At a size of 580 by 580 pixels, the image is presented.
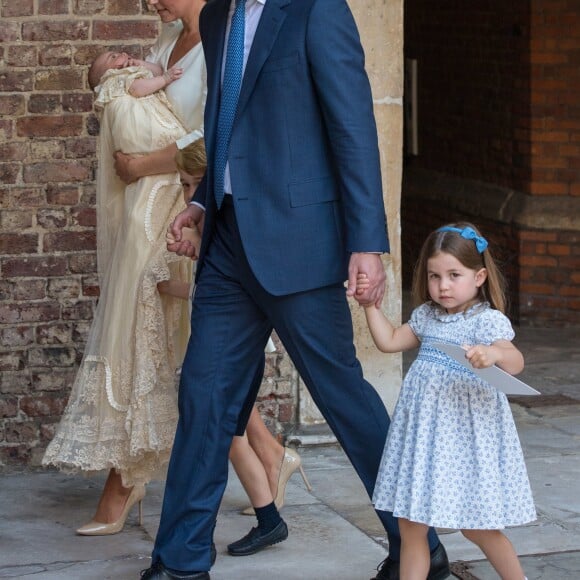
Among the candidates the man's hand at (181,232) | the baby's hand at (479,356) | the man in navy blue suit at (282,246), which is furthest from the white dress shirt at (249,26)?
the baby's hand at (479,356)

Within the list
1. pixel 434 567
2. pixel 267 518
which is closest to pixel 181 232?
pixel 267 518

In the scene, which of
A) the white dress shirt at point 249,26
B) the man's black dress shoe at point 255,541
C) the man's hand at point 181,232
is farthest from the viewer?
the man's black dress shoe at point 255,541

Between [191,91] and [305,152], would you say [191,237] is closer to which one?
[305,152]

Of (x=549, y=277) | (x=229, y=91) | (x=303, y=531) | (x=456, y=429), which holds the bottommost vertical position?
(x=303, y=531)

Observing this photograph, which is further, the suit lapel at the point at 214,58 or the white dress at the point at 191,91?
the white dress at the point at 191,91

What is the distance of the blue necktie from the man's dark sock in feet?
3.72

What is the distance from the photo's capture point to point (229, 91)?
4395 mm

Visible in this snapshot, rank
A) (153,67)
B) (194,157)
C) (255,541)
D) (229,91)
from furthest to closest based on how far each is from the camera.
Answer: (153,67) < (255,541) < (194,157) < (229,91)

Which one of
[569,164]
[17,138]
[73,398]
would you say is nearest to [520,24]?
[569,164]

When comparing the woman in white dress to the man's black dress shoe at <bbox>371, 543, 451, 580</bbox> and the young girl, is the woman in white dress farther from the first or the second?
the young girl

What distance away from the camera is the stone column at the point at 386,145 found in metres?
6.32

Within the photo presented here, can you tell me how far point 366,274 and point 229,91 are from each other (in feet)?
2.26

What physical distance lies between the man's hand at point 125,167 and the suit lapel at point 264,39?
897 millimetres

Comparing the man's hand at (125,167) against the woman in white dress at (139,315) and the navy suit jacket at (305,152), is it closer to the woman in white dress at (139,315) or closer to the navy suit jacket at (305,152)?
the woman in white dress at (139,315)
